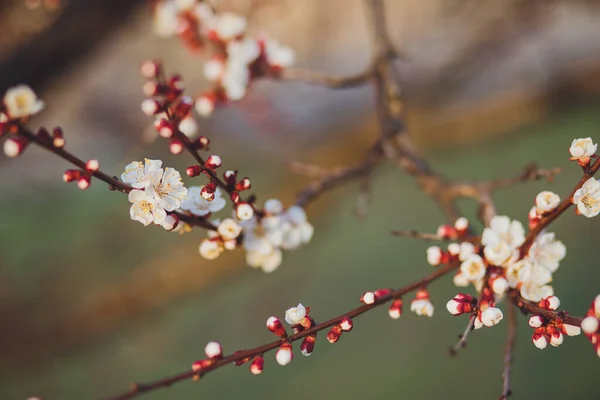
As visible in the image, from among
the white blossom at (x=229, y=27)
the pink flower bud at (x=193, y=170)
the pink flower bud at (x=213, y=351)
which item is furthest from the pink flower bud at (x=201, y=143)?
the white blossom at (x=229, y=27)

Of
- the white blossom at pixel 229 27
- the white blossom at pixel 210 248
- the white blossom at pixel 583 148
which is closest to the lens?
the white blossom at pixel 583 148

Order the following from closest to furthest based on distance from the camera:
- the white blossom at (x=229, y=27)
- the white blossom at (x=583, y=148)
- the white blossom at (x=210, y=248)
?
the white blossom at (x=583, y=148) < the white blossom at (x=210, y=248) < the white blossom at (x=229, y=27)

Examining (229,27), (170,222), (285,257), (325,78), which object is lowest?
(170,222)

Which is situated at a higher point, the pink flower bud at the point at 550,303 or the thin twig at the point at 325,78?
the thin twig at the point at 325,78

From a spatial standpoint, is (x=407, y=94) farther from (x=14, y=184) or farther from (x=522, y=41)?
(x=14, y=184)

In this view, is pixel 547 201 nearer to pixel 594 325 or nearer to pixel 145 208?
pixel 594 325

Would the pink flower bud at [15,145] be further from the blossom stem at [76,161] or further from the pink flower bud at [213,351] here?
the pink flower bud at [213,351]

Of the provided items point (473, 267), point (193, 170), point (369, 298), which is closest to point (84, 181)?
point (193, 170)
